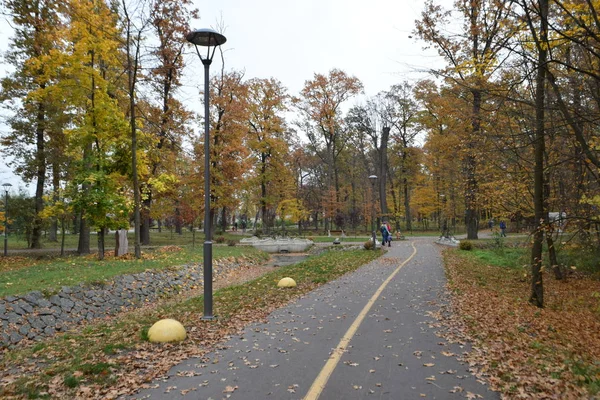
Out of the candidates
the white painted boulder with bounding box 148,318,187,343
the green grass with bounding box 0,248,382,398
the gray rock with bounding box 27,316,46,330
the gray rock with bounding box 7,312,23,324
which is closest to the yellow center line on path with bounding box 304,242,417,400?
the green grass with bounding box 0,248,382,398

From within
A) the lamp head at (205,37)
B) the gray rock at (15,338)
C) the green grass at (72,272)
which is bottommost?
the gray rock at (15,338)

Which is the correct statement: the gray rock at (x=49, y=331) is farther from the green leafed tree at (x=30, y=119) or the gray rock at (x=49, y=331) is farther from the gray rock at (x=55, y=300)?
the green leafed tree at (x=30, y=119)

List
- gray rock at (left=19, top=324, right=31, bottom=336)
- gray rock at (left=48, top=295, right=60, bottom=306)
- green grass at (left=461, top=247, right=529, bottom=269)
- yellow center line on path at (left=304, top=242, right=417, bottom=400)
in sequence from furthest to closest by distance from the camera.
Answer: green grass at (left=461, top=247, right=529, bottom=269) < gray rock at (left=48, top=295, right=60, bottom=306) < gray rock at (left=19, top=324, right=31, bottom=336) < yellow center line on path at (left=304, top=242, right=417, bottom=400)

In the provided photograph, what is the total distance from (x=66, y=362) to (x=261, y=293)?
18.4 ft

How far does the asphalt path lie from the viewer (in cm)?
438

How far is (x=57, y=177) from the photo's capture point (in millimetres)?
23703

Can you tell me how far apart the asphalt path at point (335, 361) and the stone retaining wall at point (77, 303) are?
5.46 m

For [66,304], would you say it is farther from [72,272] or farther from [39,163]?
[39,163]

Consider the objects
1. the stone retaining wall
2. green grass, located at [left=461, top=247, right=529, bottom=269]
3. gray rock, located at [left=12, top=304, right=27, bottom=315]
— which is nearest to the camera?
the stone retaining wall

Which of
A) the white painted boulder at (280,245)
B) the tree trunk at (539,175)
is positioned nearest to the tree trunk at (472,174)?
the tree trunk at (539,175)

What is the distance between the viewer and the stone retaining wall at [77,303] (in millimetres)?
8852

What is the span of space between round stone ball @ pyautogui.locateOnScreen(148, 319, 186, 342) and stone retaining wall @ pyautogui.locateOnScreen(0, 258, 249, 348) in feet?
13.1

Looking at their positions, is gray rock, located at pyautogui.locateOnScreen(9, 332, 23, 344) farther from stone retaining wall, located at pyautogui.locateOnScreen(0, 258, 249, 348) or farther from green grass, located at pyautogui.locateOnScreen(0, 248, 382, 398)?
green grass, located at pyautogui.locateOnScreen(0, 248, 382, 398)

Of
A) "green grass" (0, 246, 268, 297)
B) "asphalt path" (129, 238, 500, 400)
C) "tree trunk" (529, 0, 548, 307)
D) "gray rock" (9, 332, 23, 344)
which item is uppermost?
"tree trunk" (529, 0, 548, 307)
